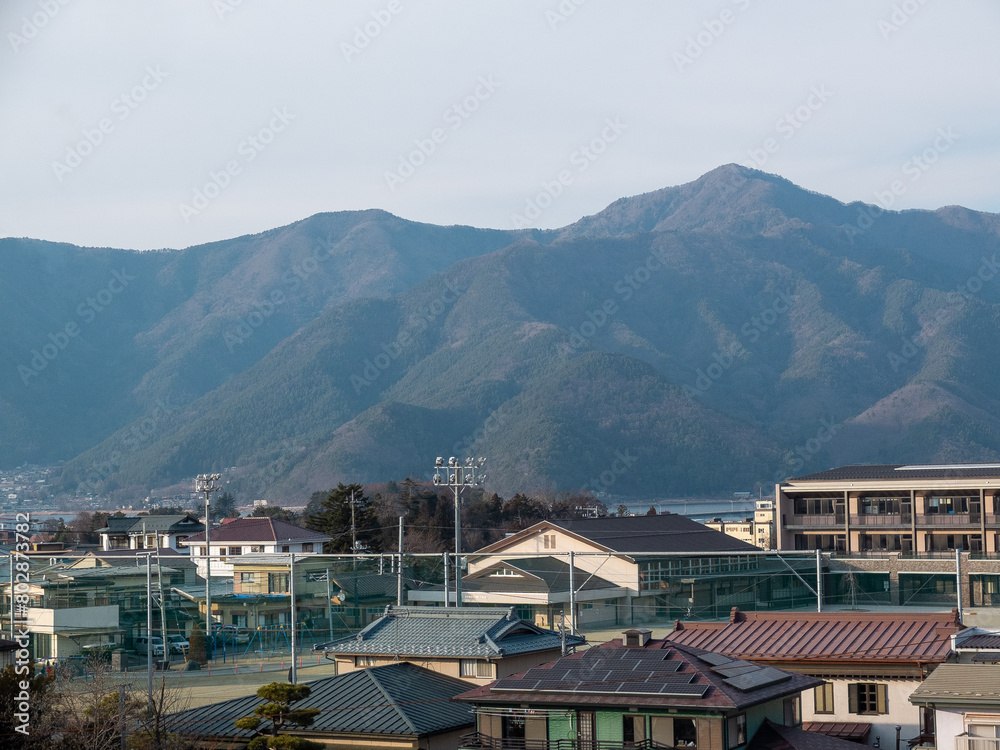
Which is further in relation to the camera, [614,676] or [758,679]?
[758,679]

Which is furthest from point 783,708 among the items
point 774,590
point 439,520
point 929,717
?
point 439,520

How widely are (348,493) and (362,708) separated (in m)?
54.1

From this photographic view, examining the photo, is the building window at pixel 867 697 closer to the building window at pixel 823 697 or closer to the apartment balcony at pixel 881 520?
the building window at pixel 823 697

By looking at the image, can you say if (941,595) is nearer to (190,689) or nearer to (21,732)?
(190,689)

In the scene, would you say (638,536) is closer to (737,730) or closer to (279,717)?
(279,717)

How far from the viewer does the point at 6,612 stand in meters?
42.8

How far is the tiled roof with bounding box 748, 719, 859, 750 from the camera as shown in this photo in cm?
2061

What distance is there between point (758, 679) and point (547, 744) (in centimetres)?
379

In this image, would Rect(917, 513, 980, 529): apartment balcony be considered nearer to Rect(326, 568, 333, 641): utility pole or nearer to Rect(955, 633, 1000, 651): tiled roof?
Rect(326, 568, 333, 641): utility pole

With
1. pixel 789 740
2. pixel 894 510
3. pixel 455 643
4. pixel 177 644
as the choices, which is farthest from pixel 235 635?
pixel 894 510

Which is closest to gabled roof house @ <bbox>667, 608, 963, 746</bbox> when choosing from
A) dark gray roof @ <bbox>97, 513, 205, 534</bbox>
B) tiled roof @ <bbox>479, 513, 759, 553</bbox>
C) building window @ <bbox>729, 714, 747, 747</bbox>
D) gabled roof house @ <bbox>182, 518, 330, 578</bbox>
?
building window @ <bbox>729, 714, 747, 747</bbox>

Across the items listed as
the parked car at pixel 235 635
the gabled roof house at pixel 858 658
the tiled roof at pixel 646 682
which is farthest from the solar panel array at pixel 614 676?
the parked car at pixel 235 635

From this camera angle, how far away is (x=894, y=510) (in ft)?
206

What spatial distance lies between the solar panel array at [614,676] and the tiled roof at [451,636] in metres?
3.97
